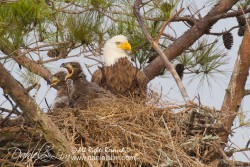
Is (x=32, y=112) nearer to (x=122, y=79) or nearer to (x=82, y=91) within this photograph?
(x=82, y=91)

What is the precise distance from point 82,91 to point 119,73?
0.68 m

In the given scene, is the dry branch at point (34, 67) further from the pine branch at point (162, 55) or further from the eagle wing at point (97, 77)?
the pine branch at point (162, 55)

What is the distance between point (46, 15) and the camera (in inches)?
232

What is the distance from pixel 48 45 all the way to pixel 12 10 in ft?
1.66

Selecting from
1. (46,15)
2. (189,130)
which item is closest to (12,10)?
(46,15)

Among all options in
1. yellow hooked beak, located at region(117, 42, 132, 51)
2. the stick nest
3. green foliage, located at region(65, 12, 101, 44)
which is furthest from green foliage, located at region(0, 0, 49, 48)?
yellow hooked beak, located at region(117, 42, 132, 51)

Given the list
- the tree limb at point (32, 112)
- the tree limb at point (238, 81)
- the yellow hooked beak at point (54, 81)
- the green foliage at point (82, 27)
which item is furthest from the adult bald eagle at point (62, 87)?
the tree limb at point (32, 112)

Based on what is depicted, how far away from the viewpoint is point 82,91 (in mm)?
6211

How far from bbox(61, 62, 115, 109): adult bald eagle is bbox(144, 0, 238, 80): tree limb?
596mm

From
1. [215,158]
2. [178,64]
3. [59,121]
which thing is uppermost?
[178,64]

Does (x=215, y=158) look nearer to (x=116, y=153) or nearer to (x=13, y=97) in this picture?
(x=116, y=153)

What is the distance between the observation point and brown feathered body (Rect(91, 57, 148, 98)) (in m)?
6.61

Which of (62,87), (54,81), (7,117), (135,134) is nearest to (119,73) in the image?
(62,87)

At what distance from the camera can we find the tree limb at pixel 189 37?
21.8 ft
